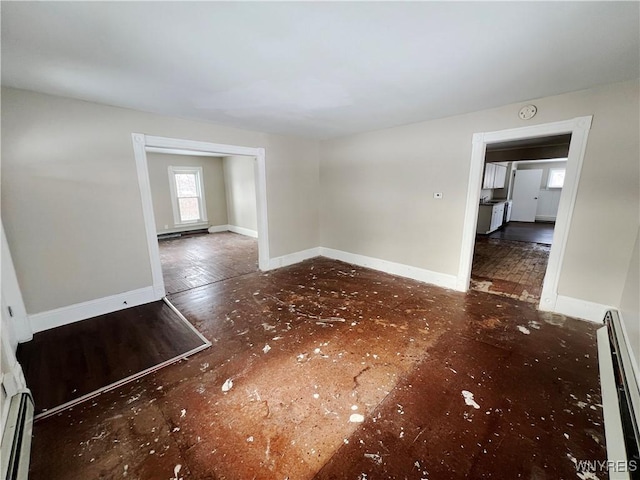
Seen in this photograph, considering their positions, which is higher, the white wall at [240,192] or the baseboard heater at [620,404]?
the white wall at [240,192]

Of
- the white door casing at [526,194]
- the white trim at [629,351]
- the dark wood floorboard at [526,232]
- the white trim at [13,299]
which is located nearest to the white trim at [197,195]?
the white trim at [13,299]

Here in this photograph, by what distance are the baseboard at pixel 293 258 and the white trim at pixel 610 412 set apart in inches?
152

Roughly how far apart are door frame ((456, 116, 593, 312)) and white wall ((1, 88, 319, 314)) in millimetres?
3526

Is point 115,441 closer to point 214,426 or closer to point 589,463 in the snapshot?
point 214,426

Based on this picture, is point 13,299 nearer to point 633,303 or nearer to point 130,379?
point 130,379

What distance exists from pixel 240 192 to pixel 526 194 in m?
9.80

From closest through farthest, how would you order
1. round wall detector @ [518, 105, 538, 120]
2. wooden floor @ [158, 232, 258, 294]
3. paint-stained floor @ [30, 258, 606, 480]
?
paint-stained floor @ [30, 258, 606, 480], round wall detector @ [518, 105, 538, 120], wooden floor @ [158, 232, 258, 294]

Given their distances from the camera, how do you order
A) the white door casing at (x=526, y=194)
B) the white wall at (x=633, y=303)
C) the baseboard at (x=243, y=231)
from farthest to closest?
the white door casing at (x=526, y=194), the baseboard at (x=243, y=231), the white wall at (x=633, y=303)

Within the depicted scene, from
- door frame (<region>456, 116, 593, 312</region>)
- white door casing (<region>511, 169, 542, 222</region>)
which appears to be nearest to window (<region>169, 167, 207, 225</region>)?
door frame (<region>456, 116, 593, 312</region>)

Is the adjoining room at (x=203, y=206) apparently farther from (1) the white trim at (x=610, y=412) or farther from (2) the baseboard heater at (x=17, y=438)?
(1) the white trim at (x=610, y=412)

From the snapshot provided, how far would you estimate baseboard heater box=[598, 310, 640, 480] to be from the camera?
3.99 ft

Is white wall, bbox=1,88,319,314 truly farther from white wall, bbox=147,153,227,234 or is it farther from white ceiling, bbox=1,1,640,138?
white wall, bbox=147,153,227,234

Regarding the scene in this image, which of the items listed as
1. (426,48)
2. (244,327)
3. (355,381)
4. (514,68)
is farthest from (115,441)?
(514,68)

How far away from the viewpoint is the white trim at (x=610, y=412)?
1.26 m
